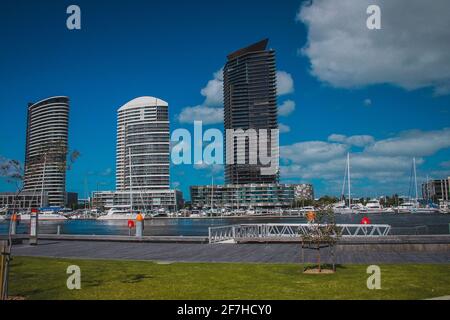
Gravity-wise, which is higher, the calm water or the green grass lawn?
the green grass lawn

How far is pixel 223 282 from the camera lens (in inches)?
538

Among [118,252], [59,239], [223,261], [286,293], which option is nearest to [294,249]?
[223,261]

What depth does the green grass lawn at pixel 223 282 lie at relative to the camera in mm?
11766

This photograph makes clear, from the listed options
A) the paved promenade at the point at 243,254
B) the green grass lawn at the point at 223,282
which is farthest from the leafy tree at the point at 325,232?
the paved promenade at the point at 243,254

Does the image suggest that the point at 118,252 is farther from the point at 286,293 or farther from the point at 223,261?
the point at 286,293

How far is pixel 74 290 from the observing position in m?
12.5

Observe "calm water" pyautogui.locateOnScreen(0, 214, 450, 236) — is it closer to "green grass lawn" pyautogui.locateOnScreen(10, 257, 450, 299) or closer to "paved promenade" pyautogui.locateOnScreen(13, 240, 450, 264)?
"paved promenade" pyautogui.locateOnScreen(13, 240, 450, 264)

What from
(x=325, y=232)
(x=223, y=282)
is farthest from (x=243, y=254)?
(x=223, y=282)

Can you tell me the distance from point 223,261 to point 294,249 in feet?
21.9

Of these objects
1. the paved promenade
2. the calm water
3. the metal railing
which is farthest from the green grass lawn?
the calm water

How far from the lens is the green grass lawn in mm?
11766

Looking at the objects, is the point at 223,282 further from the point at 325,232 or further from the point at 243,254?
the point at 243,254
